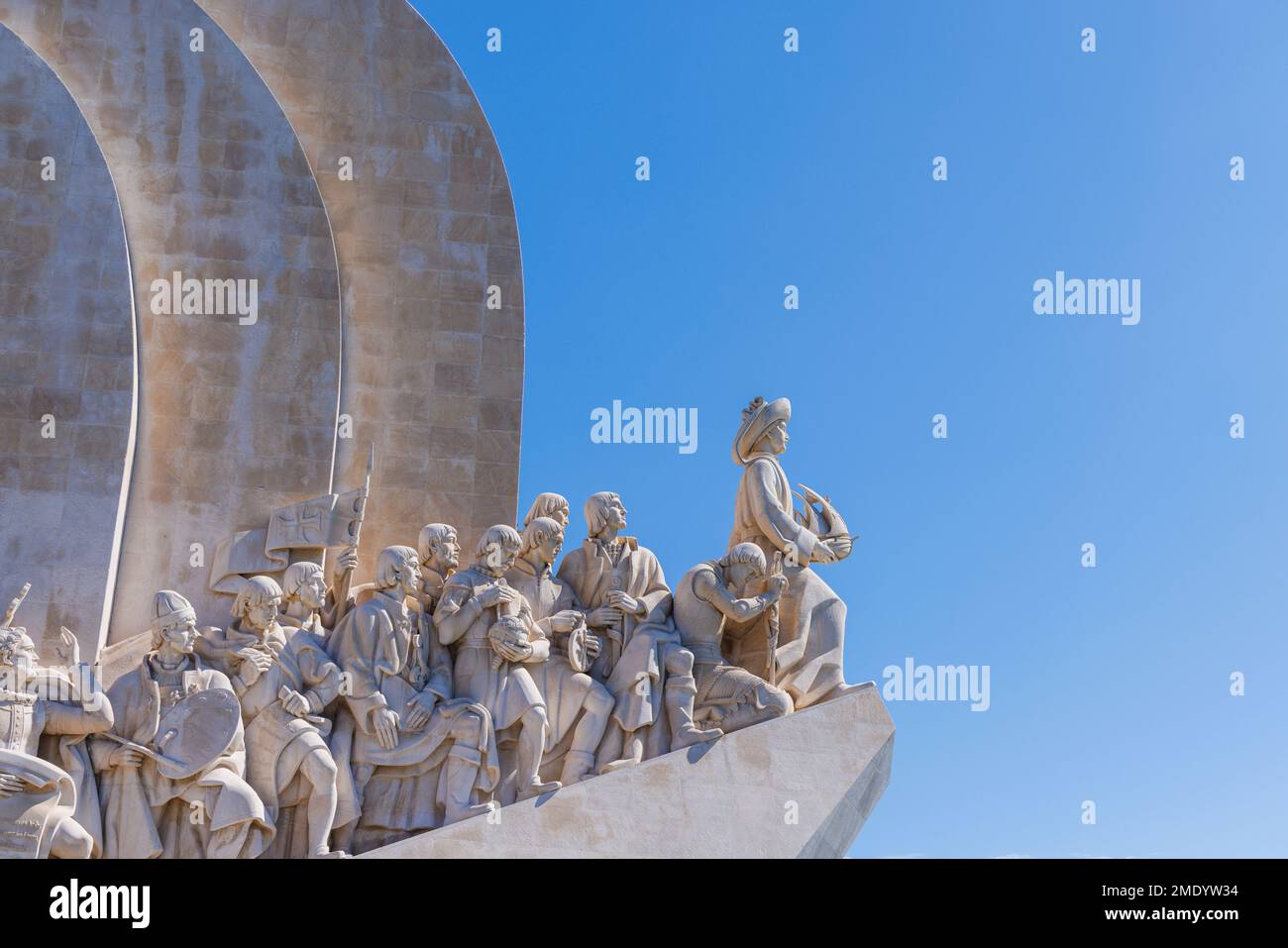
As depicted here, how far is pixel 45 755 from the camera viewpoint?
35.7ft

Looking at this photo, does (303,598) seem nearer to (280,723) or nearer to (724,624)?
(280,723)

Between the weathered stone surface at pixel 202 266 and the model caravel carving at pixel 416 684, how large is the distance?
1.36 feet

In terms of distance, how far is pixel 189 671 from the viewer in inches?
442

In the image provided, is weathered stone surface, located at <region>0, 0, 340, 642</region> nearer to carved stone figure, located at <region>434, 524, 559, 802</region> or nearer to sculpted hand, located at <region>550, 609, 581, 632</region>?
carved stone figure, located at <region>434, 524, 559, 802</region>

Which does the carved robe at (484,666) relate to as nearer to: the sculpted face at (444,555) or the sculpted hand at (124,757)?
the sculpted face at (444,555)

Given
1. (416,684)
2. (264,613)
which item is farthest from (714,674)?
(264,613)

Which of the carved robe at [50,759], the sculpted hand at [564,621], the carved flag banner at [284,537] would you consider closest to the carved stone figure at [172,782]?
the carved robe at [50,759]

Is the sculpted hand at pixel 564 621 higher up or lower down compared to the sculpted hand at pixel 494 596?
lower down

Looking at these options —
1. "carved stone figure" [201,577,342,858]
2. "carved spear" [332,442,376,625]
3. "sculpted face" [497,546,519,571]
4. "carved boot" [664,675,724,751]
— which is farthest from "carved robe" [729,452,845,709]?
"carved stone figure" [201,577,342,858]

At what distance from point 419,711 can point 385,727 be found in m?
0.22

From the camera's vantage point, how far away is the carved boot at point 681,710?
1189cm
